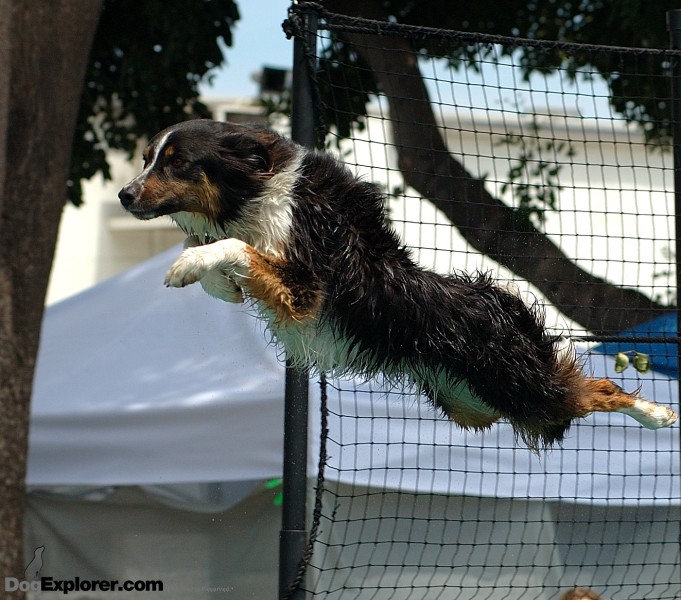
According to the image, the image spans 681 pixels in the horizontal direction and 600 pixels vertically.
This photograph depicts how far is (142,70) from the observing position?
7.13m

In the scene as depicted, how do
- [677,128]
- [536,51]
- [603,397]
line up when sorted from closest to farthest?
[603,397] < [677,128] < [536,51]

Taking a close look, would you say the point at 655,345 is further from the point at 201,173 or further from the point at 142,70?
the point at 142,70

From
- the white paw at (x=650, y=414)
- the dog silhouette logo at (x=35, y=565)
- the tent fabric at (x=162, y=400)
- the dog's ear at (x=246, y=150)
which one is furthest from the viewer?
the dog silhouette logo at (x=35, y=565)

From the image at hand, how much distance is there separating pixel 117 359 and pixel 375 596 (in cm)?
230

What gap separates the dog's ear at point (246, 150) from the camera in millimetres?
3316

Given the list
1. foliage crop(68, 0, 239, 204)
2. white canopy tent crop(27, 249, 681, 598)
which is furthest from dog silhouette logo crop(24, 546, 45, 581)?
foliage crop(68, 0, 239, 204)

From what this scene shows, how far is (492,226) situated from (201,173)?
2.63m

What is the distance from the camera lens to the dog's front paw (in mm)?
2990

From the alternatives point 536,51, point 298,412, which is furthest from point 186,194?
point 536,51

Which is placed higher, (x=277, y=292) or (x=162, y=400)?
(x=277, y=292)

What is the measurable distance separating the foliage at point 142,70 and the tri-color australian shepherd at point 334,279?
367cm

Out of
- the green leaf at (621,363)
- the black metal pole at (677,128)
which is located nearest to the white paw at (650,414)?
the green leaf at (621,363)

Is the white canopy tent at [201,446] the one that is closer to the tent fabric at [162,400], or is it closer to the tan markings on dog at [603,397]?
the tent fabric at [162,400]

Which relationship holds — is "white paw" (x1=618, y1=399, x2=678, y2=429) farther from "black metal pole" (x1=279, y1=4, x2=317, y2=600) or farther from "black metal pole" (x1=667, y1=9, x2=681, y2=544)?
"black metal pole" (x1=279, y1=4, x2=317, y2=600)
